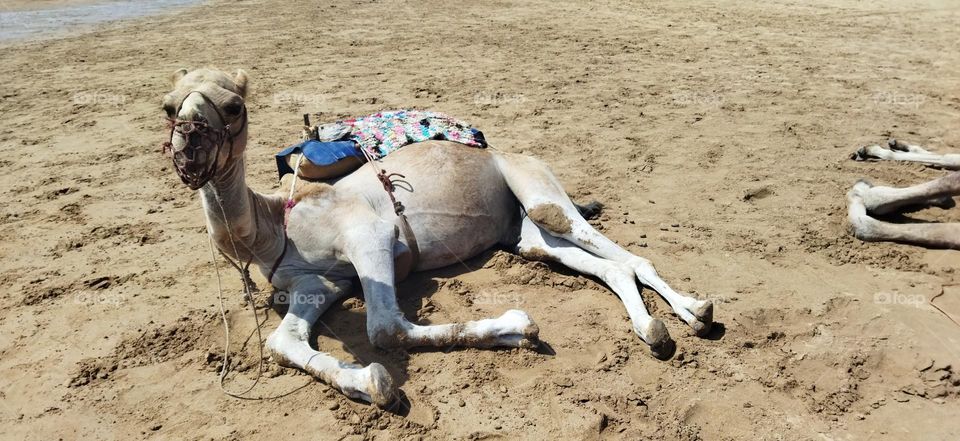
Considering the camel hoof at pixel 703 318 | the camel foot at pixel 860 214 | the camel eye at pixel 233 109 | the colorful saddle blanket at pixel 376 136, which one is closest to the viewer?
the camel eye at pixel 233 109

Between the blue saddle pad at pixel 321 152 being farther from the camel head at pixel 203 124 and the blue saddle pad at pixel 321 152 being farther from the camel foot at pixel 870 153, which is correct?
the camel foot at pixel 870 153

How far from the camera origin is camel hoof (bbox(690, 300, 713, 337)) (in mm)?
4056

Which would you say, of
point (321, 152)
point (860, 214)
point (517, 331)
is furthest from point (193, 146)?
point (860, 214)

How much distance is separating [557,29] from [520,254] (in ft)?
30.0

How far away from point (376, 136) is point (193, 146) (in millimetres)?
2115

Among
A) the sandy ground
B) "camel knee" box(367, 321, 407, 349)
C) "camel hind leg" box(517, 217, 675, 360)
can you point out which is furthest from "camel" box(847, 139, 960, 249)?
"camel knee" box(367, 321, 407, 349)

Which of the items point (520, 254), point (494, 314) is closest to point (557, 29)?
point (520, 254)

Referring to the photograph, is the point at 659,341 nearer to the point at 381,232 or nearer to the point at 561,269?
the point at 561,269

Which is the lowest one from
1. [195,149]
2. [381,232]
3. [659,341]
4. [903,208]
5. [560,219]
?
[903,208]

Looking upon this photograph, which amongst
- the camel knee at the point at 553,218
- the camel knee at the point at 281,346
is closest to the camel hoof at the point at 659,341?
the camel knee at the point at 553,218

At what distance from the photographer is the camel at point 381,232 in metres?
3.47

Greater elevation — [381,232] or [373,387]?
[381,232]

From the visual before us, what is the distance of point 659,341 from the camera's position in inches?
155

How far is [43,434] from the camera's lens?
3594 mm
